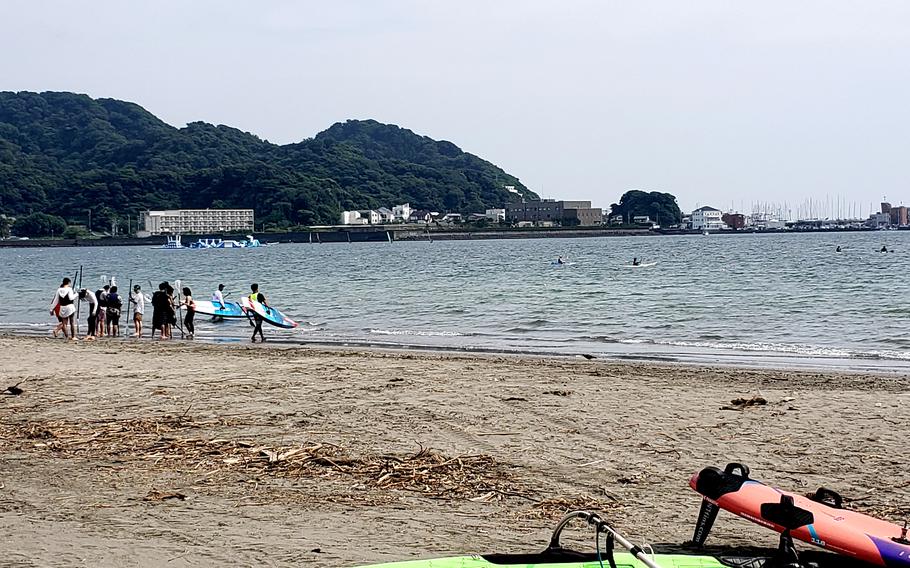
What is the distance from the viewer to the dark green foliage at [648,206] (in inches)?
7333

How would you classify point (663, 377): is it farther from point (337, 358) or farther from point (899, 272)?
point (899, 272)

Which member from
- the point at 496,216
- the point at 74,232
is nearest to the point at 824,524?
the point at 74,232

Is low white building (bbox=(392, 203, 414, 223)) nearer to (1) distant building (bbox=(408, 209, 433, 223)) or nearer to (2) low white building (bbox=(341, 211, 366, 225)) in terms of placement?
(1) distant building (bbox=(408, 209, 433, 223))

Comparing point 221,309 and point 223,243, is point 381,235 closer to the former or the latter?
point 223,243

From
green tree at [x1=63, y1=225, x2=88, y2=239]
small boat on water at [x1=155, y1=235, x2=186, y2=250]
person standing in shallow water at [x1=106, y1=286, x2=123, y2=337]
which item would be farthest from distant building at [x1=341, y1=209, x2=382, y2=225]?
person standing in shallow water at [x1=106, y1=286, x2=123, y2=337]

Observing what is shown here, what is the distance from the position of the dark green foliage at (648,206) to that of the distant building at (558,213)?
195 inches

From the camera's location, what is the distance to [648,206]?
186 m

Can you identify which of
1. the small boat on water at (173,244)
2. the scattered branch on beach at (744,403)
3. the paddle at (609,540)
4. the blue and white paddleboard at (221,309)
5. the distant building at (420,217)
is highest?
the distant building at (420,217)

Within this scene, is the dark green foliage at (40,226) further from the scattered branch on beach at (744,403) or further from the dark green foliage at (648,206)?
the scattered branch on beach at (744,403)

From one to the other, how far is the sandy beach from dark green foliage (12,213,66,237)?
16071 centimetres

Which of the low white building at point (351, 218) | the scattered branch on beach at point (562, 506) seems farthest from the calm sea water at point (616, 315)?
the low white building at point (351, 218)

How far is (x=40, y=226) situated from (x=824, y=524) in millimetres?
172755

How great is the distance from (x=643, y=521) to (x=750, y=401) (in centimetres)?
482

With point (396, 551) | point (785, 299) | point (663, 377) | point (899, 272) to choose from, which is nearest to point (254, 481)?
point (396, 551)
